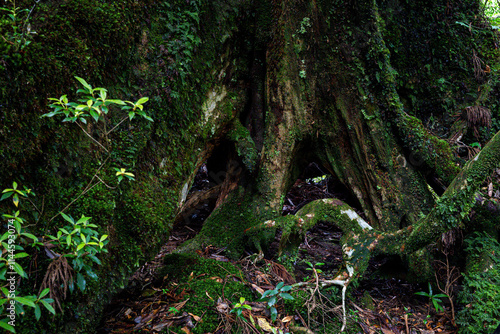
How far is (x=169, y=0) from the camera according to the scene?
10.8ft

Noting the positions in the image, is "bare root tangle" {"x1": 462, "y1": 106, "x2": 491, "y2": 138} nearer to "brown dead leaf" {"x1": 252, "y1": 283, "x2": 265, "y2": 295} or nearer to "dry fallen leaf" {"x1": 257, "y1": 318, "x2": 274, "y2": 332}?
"brown dead leaf" {"x1": 252, "y1": 283, "x2": 265, "y2": 295}

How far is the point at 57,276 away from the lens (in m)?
1.96

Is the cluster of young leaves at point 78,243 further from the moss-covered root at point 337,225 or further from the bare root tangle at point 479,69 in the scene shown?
the bare root tangle at point 479,69

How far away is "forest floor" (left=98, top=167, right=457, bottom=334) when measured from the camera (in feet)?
8.86

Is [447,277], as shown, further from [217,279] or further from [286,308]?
[217,279]

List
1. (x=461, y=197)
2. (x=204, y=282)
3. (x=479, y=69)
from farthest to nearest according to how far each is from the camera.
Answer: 1. (x=479, y=69)
2. (x=461, y=197)
3. (x=204, y=282)

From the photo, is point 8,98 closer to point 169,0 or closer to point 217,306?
point 169,0

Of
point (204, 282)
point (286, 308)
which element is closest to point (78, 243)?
point (204, 282)

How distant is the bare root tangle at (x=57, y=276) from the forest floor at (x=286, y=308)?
0.90m

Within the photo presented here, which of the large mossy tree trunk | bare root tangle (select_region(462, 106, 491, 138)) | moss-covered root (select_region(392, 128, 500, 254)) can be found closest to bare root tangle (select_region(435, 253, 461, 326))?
the large mossy tree trunk

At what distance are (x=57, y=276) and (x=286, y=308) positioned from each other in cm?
214

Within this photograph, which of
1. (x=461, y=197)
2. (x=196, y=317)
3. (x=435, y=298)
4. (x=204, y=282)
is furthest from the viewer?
(x=435, y=298)

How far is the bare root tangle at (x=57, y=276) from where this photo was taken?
1934 millimetres

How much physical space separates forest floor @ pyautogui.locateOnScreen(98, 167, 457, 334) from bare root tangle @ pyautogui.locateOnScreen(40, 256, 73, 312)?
2.97 feet
